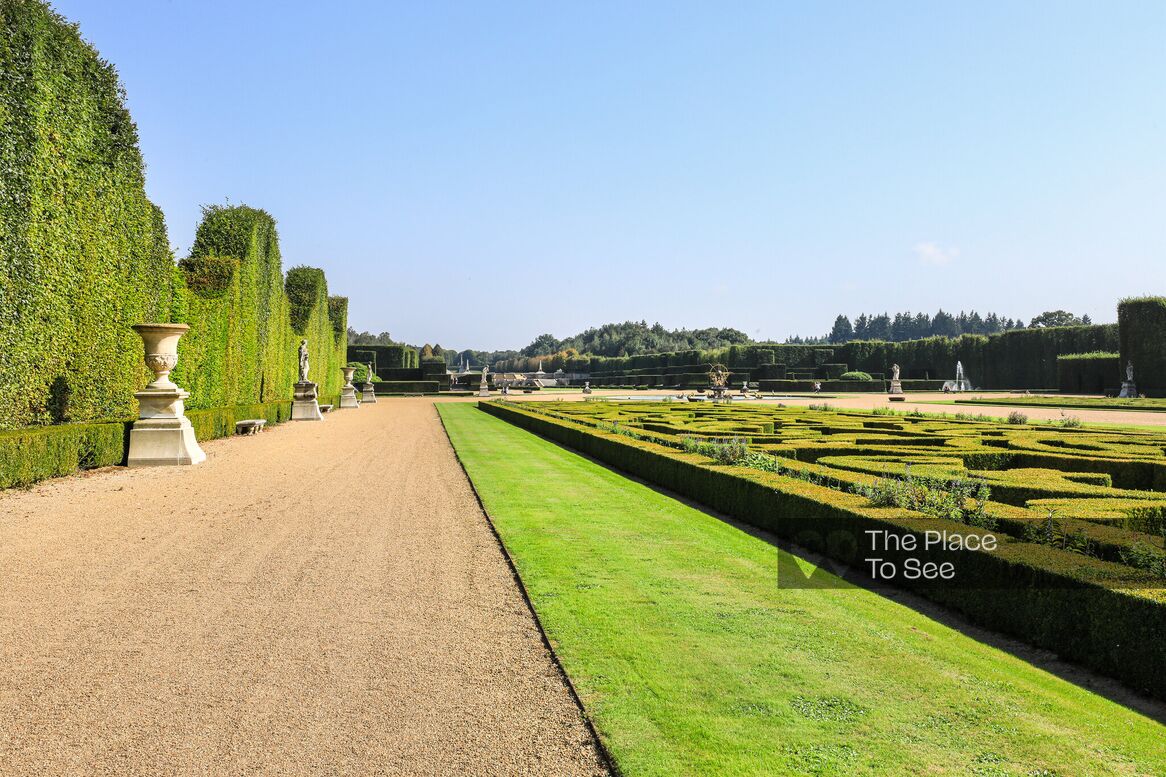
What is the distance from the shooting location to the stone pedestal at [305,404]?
91.4ft

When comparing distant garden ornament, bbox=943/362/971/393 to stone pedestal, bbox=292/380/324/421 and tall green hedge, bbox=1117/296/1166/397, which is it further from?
stone pedestal, bbox=292/380/324/421

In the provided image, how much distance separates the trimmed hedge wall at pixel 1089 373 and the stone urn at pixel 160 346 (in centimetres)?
4485

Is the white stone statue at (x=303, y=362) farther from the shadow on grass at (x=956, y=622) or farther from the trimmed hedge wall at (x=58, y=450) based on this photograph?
the shadow on grass at (x=956, y=622)

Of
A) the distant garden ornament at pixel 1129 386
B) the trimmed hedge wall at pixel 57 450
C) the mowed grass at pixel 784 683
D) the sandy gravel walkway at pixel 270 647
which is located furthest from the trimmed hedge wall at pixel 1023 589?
the distant garden ornament at pixel 1129 386

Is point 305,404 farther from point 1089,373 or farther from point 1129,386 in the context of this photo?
point 1089,373

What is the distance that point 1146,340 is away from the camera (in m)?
38.4

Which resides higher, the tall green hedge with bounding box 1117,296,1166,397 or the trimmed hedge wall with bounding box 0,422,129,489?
the tall green hedge with bounding box 1117,296,1166,397

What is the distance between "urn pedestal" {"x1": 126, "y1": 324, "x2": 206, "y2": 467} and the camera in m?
13.8

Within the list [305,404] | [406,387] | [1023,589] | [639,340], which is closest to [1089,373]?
[305,404]

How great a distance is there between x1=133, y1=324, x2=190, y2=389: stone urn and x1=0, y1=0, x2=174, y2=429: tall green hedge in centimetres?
107

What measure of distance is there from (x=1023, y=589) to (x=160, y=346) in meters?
13.9

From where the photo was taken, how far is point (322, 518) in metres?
9.05

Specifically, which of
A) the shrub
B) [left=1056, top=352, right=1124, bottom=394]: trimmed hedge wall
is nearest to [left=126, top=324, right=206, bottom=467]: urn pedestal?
the shrub

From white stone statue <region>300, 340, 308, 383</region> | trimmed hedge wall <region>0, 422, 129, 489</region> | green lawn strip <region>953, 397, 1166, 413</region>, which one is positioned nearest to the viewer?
trimmed hedge wall <region>0, 422, 129, 489</region>
